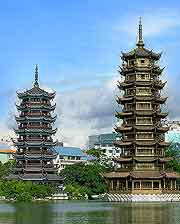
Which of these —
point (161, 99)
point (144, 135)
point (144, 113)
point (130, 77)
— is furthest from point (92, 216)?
point (130, 77)

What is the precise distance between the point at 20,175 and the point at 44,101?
16002 mm

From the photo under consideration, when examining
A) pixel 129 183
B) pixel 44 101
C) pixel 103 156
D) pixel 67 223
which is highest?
pixel 44 101

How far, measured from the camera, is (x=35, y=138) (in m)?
108

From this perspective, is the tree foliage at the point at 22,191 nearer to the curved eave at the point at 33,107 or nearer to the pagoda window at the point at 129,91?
the pagoda window at the point at 129,91

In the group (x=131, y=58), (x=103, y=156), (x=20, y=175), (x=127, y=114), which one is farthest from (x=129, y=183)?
(x=103, y=156)

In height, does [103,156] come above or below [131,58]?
below

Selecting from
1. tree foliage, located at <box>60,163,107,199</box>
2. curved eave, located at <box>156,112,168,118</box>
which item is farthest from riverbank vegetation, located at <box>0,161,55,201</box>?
curved eave, located at <box>156,112,168,118</box>

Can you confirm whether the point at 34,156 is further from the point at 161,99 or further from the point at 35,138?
the point at 161,99

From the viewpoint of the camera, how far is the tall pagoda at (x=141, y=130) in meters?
80.0

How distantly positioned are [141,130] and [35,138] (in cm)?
3054

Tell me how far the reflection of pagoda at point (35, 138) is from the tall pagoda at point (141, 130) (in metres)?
23.5

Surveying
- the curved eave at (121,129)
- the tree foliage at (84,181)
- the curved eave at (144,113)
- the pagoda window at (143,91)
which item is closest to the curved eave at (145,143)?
the curved eave at (121,129)

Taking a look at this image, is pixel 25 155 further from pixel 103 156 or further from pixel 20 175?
pixel 103 156

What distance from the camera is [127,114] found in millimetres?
83750
